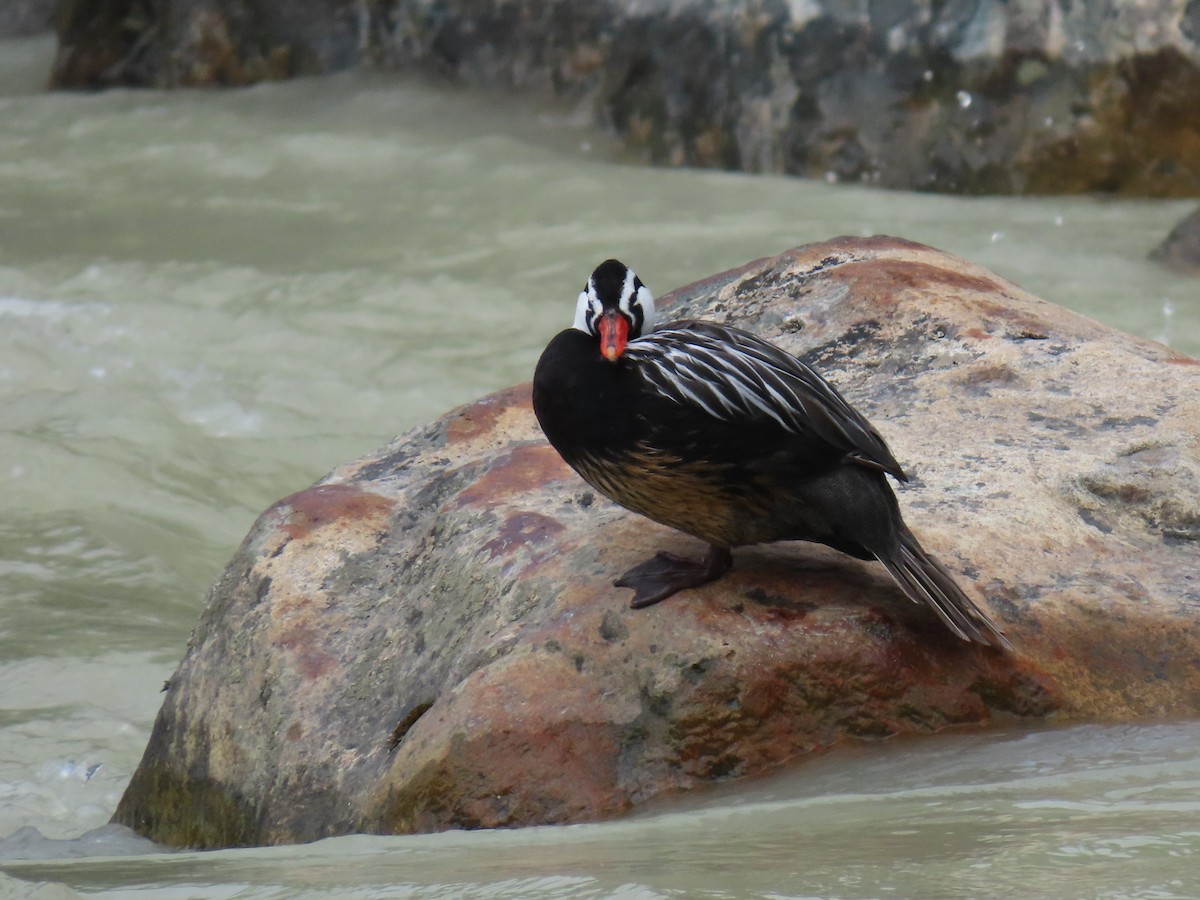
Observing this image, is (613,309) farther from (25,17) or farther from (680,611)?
(25,17)

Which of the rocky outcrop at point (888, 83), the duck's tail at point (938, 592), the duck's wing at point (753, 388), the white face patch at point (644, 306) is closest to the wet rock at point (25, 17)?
the rocky outcrop at point (888, 83)

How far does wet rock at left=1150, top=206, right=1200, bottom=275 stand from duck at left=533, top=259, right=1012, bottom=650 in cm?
584

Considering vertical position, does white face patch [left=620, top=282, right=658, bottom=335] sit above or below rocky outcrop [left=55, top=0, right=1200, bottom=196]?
below

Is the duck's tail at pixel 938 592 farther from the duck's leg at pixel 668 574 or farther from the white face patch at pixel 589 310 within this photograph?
the white face patch at pixel 589 310

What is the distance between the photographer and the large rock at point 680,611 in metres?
3.08

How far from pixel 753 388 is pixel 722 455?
0.16 metres

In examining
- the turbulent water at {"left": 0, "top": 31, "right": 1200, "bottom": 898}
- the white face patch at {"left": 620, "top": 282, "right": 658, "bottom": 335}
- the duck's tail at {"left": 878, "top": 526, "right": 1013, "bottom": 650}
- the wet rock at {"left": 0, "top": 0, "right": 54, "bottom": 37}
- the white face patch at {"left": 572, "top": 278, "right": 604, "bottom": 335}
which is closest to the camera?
the turbulent water at {"left": 0, "top": 31, "right": 1200, "bottom": 898}

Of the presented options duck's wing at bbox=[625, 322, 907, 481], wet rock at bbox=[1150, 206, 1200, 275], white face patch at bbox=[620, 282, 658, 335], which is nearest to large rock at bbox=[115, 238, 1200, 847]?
duck's wing at bbox=[625, 322, 907, 481]

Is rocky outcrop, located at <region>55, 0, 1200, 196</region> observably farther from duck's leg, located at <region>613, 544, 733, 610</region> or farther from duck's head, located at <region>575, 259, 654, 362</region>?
duck's leg, located at <region>613, 544, 733, 610</region>

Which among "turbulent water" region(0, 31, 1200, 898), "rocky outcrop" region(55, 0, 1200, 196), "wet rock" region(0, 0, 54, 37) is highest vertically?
"wet rock" region(0, 0, 54, 37)

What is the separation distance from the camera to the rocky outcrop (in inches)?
367

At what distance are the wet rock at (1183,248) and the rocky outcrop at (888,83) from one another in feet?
3.33

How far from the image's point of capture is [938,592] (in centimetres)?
308

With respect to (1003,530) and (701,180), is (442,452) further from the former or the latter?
(701,180)
